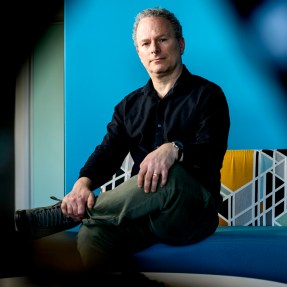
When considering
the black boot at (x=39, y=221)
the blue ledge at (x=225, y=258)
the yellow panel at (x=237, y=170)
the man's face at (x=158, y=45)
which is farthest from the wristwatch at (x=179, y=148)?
the yellow panel at (x=237, y=170)

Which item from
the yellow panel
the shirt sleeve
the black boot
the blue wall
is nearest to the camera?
the black boot

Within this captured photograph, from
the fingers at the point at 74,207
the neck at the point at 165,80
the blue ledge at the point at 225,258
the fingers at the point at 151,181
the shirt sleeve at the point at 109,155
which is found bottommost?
the blue ledge at the point at 225,258

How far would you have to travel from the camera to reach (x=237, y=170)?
179 centimetres

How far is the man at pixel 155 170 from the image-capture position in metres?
0.94

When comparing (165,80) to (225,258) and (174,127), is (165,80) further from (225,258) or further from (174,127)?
(225,258)

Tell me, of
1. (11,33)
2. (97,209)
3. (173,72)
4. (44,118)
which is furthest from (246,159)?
(44,118)

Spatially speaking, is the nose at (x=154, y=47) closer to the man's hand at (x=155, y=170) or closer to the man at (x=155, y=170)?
the man at (x=155, y=170)

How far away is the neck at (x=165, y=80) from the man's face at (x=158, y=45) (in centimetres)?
1

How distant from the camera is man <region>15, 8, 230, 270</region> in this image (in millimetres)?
939

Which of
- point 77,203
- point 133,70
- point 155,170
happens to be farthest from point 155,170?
point 133,70

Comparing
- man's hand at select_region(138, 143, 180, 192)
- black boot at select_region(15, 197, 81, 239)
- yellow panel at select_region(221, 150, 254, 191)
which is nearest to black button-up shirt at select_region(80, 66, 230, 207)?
man's hand at select_region(138, 143, 180, 192)

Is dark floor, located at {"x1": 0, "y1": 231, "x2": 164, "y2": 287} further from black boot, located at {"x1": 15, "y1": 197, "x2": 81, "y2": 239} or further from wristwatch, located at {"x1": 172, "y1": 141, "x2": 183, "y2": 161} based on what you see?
wristwatch, located at {"x1": 172, "y1": 141, "x2": 183, "y2": 161}

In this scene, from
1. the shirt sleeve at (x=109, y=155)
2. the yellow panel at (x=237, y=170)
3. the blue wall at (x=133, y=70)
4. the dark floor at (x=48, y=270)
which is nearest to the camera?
the dark floor at (x=48, y=270)

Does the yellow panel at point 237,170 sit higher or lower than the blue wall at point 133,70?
lower
